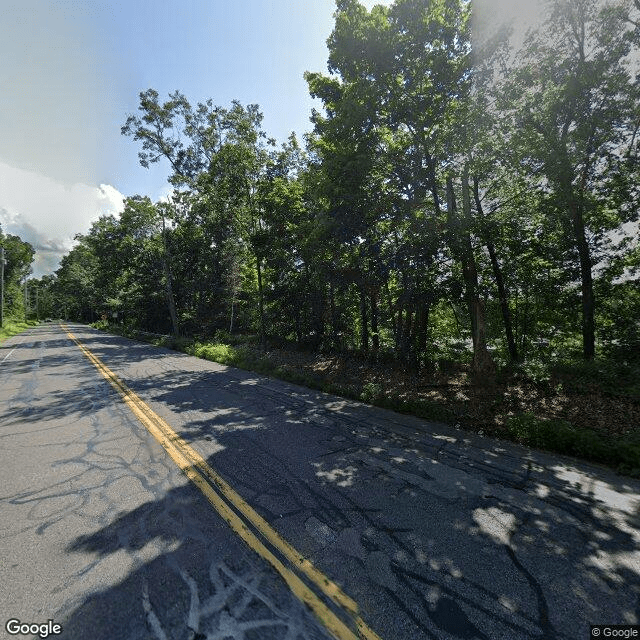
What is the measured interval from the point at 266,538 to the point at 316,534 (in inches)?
19.7

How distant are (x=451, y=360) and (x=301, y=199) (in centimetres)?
1045

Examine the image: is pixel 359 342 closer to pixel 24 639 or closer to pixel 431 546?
pixel 431 546

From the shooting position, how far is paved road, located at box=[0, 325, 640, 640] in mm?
2479

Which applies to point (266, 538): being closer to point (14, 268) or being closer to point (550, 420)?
point (550, 420)

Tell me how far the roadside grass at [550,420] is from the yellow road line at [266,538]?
4.80 m

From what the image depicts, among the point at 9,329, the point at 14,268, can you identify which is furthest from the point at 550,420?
the point at 14,268

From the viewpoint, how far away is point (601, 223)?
10.9 metres

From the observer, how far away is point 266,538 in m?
3.29

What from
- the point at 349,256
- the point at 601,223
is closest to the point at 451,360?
the point at 349,256

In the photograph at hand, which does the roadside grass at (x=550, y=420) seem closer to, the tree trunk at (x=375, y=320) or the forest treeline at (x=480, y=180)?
the forest treeline at (x=480, y=180)

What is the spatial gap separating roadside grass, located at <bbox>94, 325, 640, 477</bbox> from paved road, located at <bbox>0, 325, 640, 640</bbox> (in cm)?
42

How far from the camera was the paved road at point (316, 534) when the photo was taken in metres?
2.48

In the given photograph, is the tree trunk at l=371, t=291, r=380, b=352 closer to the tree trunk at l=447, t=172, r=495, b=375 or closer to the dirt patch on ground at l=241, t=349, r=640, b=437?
the dirt patch on ground at l=241, t=349, r=640, b=437

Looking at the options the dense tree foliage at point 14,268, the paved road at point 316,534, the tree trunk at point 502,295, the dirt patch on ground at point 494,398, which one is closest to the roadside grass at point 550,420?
the dirt patch on ground at point 494,398
